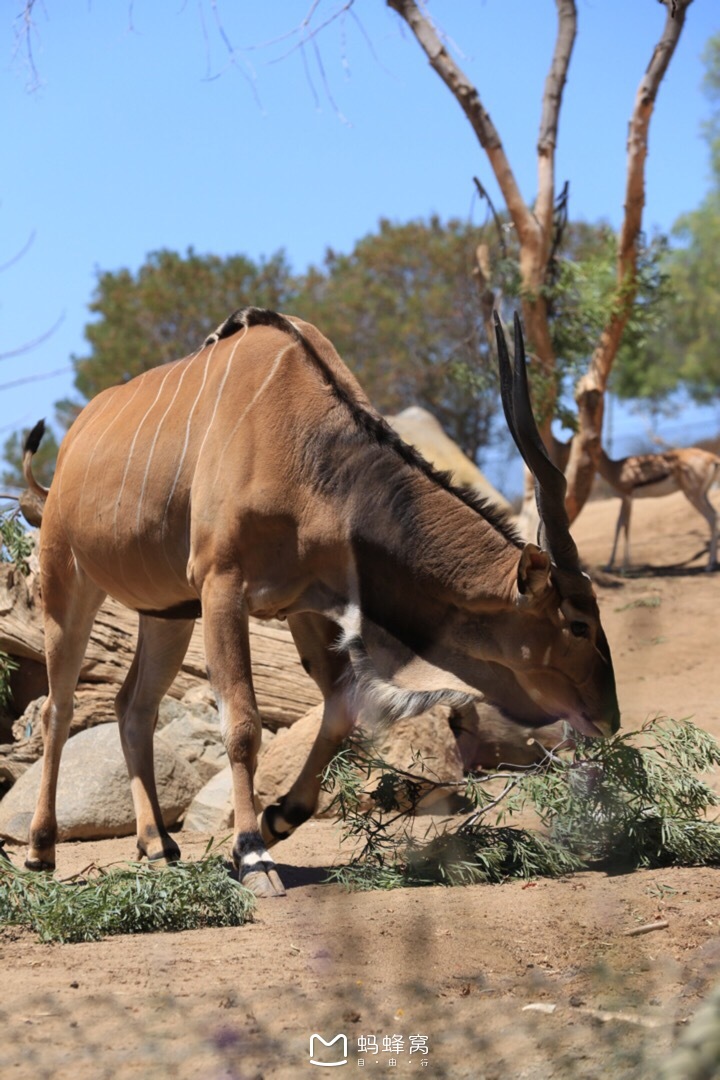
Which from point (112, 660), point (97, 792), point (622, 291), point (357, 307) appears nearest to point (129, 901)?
point (97, 792)

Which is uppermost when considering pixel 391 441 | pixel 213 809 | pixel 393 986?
pixel 391 441

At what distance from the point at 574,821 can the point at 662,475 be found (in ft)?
31.8

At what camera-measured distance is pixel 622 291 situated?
10.9 metres

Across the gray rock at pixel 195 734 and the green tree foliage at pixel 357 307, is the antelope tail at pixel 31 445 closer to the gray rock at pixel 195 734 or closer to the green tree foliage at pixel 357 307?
the gray rock at pixel 195 734

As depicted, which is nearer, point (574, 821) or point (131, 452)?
point (574, 821)

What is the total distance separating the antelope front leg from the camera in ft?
12.9

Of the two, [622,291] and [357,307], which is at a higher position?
[357,307]

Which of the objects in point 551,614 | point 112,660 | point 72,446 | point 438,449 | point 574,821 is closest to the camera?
point 551,614

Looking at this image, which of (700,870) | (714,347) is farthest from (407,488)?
(714,347)

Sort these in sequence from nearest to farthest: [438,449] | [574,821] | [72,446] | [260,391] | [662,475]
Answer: [574,821], [260,391], [72,446], [662,475], [438,449]

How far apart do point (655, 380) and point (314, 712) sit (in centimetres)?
2702

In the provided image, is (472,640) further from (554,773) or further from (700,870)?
(700,870)

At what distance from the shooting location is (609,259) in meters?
11.3

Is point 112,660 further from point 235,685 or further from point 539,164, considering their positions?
point 539,164
